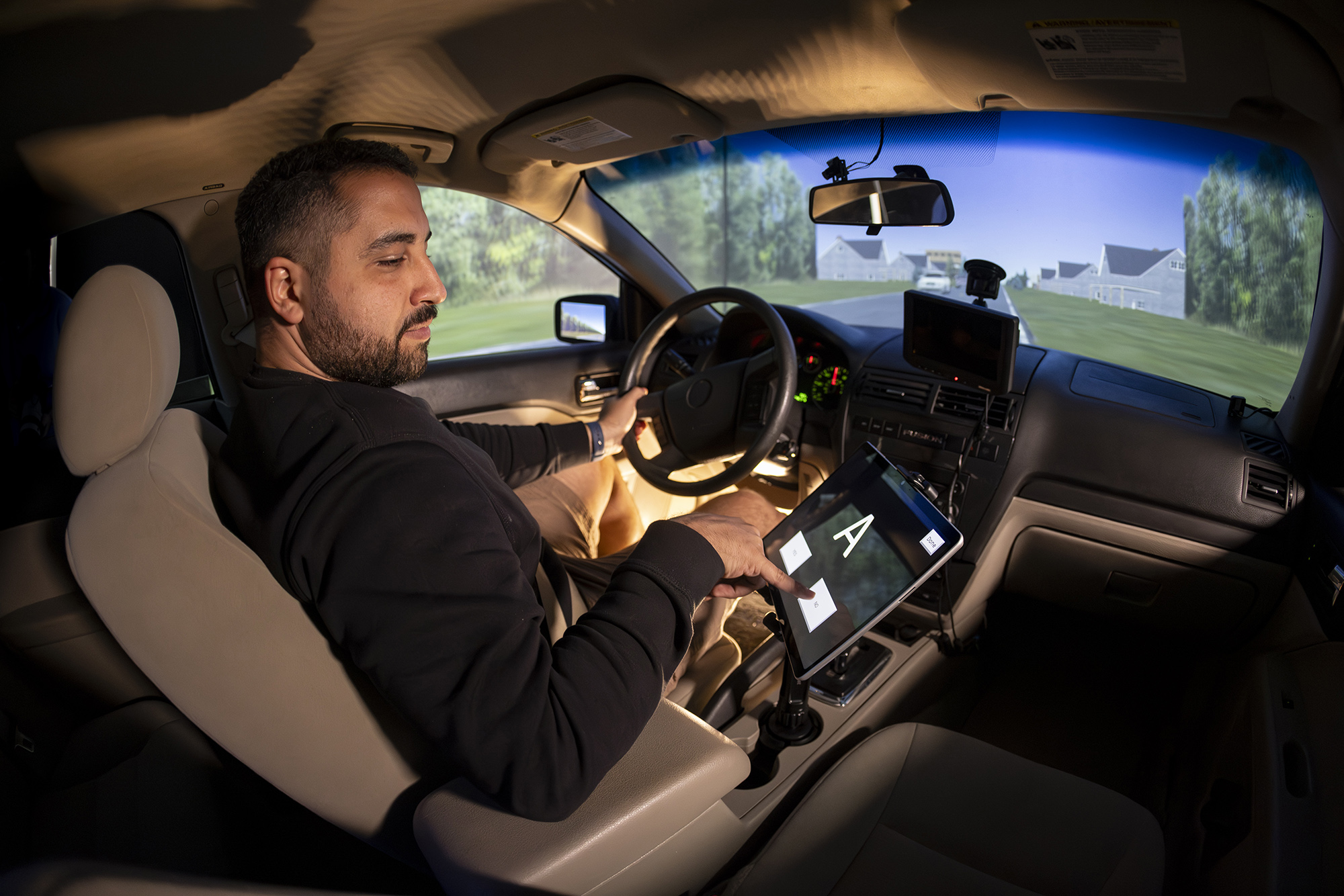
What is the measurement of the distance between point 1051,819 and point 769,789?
22.1 inches

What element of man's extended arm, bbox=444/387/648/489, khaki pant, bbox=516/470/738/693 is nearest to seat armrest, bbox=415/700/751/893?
man's extended arm, bbox=444/387/648/489

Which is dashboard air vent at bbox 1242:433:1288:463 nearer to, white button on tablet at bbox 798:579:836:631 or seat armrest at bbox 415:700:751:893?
white button on tablet at bbox 798:579:836:631

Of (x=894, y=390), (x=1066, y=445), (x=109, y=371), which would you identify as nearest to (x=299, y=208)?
(x=109, y=371)

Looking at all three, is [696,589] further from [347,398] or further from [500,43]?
[500,43]

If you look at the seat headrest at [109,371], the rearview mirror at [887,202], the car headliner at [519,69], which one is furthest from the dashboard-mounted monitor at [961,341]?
the seat headrest at [109,371]

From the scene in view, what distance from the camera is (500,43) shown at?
1.78 metres

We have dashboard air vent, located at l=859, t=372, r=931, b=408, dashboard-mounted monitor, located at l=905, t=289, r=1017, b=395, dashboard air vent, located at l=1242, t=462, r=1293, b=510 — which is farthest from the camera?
dashboard air vent, located at l=859, t=372, r=931, b=408

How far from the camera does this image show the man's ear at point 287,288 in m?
1.18

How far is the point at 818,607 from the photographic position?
4.99 feet

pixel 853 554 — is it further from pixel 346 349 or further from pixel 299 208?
pixel 299 208

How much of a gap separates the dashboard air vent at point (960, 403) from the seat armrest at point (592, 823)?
60.9 inches

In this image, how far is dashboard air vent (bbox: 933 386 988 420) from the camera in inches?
91.2

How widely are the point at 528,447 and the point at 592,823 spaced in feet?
3.88

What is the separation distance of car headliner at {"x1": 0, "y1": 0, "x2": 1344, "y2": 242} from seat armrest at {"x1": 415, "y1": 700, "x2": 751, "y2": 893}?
1490 millimetres
